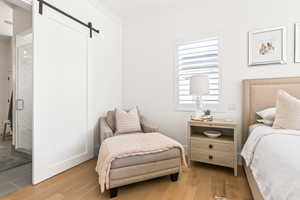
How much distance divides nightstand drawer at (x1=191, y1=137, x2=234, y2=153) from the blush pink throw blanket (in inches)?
16.6

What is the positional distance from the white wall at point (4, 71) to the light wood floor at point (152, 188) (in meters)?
4.07

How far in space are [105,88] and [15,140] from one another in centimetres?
199

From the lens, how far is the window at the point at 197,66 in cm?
254

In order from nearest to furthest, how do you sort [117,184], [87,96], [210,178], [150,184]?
[117,184], [150,184], [210,178], [87,96]

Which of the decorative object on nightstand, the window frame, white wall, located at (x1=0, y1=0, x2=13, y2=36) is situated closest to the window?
the window frame

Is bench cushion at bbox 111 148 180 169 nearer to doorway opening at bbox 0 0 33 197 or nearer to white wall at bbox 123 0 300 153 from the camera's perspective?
white wall at bbox 123 0 300 153

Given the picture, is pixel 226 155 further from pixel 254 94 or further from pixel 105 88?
pixel 105 88

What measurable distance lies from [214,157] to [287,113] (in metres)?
1.01

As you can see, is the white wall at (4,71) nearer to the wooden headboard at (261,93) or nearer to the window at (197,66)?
the window at (197,66)

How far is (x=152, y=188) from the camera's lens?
177 cm

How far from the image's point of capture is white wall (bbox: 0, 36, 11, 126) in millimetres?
4484

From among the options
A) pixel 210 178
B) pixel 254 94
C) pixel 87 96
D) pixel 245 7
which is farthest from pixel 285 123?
pixel 87 96

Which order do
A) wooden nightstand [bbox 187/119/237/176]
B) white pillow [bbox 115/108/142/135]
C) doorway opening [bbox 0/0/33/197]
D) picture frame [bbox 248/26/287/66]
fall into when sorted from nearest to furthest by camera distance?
wooden nightstand [bbox 187/119/237/176] → picture frame [bbox 248/26/287/66] → white pillow [bbox 115/108/142/135] → doorway opening [bbox 0/0/33/197]

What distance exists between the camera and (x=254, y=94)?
7.26 feet
